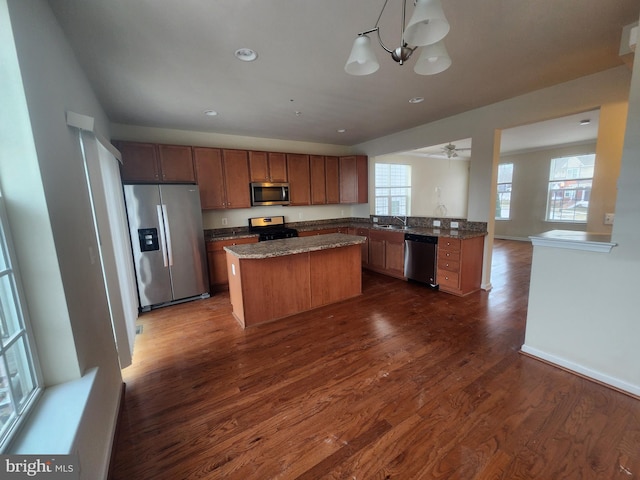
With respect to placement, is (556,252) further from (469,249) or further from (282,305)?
(282,305)

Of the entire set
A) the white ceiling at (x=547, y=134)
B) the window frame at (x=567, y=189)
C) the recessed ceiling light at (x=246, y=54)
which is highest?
the white ceiling at (x=547, y=134)

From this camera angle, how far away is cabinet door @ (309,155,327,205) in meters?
5.20

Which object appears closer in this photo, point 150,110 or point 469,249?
point 150,110

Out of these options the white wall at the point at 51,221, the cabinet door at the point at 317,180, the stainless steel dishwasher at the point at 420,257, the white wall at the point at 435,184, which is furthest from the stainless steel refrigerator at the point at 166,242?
the white wall at the point at 435,184

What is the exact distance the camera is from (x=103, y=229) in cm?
201

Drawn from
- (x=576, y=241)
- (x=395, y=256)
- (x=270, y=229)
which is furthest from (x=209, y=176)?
(x=576, y=241)

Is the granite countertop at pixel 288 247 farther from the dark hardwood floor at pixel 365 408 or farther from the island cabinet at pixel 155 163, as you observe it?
the island cabinet at pixel 155 163

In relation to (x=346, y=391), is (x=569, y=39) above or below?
above

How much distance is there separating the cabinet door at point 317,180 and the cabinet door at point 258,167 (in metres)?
0.96

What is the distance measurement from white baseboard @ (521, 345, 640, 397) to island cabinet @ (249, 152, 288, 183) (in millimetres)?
Result: 4206

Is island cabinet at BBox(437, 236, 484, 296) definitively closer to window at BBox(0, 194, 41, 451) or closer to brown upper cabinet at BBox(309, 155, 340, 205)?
brown upper cabinet at BBox(309, 155, 340, 205)

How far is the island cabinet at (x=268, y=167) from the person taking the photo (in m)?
4.55

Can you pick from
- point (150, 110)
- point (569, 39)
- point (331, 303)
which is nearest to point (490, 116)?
point (569, 39)

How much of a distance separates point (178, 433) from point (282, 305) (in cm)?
163
